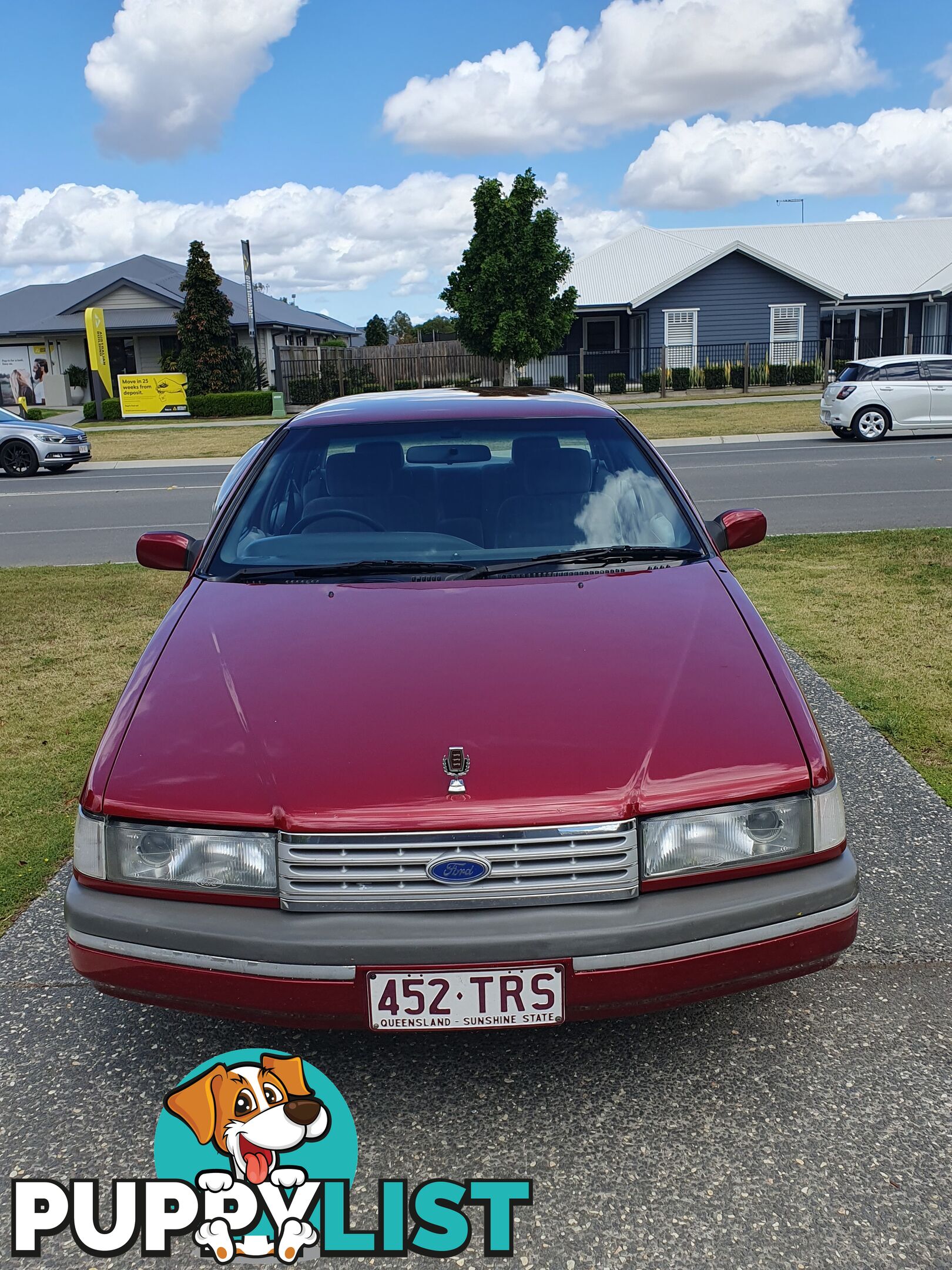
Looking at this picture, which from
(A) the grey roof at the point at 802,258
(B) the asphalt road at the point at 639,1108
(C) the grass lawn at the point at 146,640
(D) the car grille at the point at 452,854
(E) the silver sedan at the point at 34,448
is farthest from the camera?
(A) the grey roof at the point at 802,258

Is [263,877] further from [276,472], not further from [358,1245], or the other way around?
[276,472]

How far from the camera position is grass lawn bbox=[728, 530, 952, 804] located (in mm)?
5348

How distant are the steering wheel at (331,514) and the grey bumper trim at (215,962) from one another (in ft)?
5.85

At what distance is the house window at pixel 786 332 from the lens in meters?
37.3

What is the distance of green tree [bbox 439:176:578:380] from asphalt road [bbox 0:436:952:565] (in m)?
12.1

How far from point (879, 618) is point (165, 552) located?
4934 mm

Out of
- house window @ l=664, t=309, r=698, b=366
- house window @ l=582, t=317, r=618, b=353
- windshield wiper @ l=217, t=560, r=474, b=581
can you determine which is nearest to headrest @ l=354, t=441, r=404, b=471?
windshield wiper @ l=217, t=560, r=474, b=581

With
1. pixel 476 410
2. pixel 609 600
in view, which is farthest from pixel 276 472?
pixel 609 600

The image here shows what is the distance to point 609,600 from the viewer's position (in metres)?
3.35

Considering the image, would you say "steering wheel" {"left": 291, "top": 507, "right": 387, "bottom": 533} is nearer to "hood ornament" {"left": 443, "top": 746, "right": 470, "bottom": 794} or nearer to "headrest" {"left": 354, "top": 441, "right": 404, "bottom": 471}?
"headrest" {"left": 354, "top": 441, "right": 404, "bottom": 471}

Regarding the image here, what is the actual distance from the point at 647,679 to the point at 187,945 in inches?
50.3

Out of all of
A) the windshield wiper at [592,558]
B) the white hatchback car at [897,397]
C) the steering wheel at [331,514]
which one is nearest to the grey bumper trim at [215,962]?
the windshield wiper at [592,558]

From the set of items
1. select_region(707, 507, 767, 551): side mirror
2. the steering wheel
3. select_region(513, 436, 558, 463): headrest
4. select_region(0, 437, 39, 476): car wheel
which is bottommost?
select_region(0, 437, 39, 476): car wheel

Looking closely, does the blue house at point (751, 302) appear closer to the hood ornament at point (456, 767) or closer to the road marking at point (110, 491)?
the road marking at point (110, 491)
